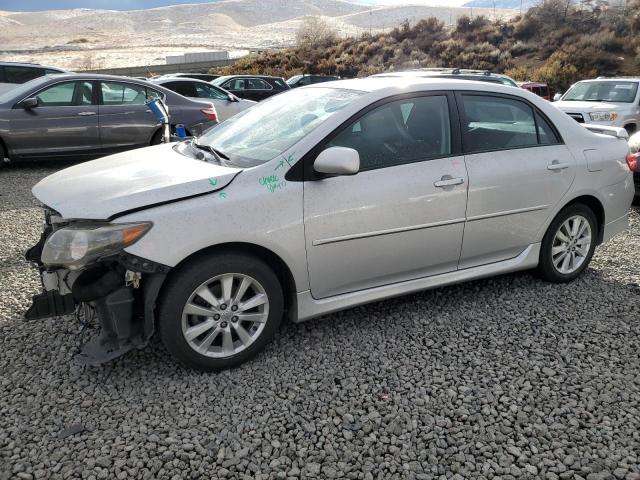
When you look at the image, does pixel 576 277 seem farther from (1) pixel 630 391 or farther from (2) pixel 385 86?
(2) pixel 385 86

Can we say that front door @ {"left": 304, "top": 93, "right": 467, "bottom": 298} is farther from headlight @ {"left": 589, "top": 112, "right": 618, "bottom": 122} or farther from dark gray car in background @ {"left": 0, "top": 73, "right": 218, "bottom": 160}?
headlight @ {"left": 589, "top": 112, "right": 618, "bottom": 122}

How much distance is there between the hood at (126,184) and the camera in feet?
9.59

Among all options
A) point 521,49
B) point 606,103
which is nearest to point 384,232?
point 606,103

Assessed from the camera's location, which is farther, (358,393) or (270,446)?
(358,393)

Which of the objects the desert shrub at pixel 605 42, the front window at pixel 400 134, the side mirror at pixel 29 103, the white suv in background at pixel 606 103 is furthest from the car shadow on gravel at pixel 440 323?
the desert shrub at pixel 605 42

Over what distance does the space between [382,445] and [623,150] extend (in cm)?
352

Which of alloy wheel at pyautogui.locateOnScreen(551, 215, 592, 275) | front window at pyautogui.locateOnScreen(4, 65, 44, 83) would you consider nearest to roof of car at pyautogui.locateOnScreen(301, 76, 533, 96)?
alloy wheel at pyautogui.locateOnScreen(551, 215, 592, 275)

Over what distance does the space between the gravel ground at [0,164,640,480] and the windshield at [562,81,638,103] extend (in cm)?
926

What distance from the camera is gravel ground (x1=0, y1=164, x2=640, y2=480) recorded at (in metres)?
2.56

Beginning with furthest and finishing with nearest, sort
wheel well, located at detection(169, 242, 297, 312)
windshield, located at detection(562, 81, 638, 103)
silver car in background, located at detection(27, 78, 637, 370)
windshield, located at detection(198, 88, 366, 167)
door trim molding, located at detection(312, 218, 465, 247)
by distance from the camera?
windshield, located at detection(562, 81, 638, 103)
windshield, located at detection(198, 88, 366, 167)
door trim molding, located at detection(312, 218, 465, 247)
wheel well, located at detection(169, 242, 297, 312)
silver car in background, located at detection(27, 78, 637, 370)

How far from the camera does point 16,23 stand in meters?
102

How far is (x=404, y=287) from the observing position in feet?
12.2

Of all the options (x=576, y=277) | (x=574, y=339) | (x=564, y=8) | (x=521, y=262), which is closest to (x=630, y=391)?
(x=574, y=339)

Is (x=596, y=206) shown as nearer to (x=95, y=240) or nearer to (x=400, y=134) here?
(x=400, y=134)
